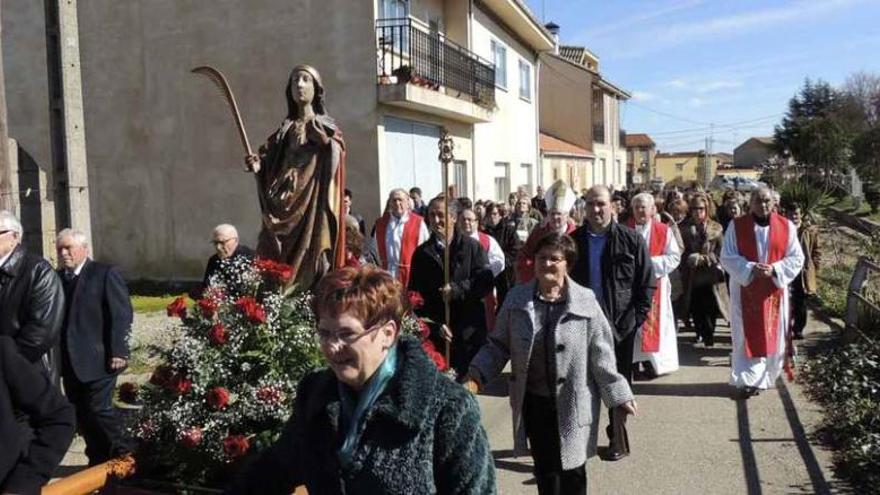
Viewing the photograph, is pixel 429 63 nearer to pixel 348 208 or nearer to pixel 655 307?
pixel 348 208

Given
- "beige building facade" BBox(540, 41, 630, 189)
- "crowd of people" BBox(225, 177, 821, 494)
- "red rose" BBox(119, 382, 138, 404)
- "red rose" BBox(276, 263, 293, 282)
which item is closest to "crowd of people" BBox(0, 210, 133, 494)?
"red rose" BBox(119, 382, 138, 404)

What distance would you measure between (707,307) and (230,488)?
835 centimetres

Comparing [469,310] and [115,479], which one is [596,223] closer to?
[469,310]

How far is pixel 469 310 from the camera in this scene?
689cm

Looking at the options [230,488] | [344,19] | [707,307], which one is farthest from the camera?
[344,19]

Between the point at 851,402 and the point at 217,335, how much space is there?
5.21 m

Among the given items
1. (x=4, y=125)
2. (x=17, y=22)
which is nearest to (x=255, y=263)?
(x=4, y=125)

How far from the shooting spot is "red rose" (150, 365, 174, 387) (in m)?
3.72

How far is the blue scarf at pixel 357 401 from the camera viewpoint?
221 centimetres

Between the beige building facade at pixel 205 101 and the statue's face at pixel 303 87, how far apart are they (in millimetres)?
9499

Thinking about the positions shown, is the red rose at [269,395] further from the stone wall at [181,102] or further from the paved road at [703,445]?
the stone wall at [181,102]

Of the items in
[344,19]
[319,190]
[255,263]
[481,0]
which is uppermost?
[481,0]

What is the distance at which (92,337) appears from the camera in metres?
5.53

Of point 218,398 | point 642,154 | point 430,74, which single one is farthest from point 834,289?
point 642,154
